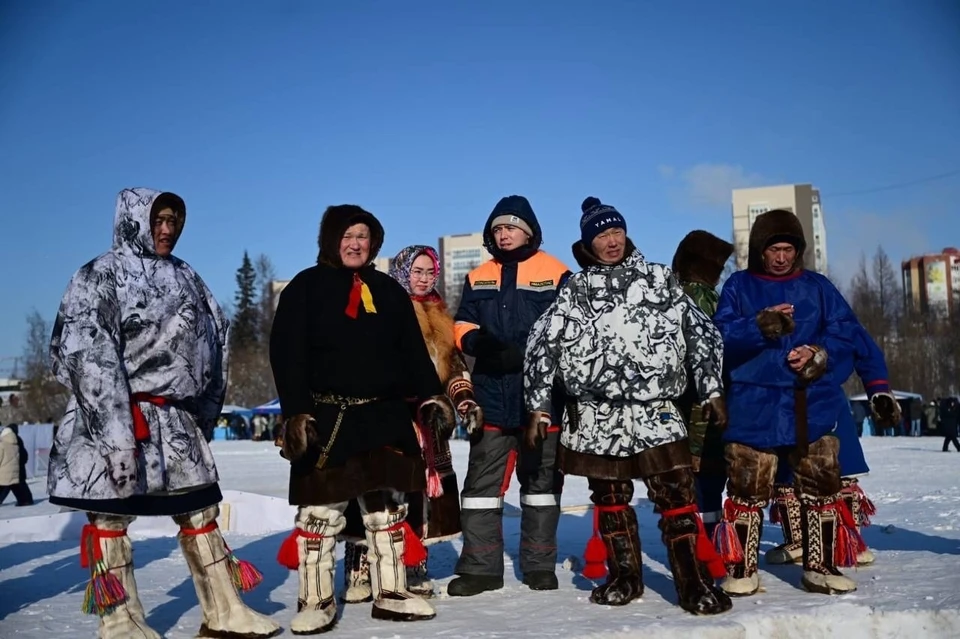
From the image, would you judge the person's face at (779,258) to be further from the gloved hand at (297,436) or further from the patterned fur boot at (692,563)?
the gloved hand at (297,436)

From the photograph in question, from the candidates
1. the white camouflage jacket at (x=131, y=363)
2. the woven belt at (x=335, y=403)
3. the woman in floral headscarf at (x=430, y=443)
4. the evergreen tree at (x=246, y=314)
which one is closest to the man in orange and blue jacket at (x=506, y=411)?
the woman in floral headscarf at (x=430, y=443)

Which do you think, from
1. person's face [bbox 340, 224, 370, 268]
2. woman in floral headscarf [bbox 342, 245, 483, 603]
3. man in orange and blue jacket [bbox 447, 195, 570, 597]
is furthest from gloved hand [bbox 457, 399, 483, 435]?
person's face [bbox 340, 224, 370, 268]

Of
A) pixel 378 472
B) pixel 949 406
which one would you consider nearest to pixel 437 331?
pixel 378 472

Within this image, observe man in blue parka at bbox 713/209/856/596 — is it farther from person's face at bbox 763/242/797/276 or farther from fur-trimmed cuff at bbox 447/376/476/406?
fur-trimmed cuff at bbox 447/376/476/406

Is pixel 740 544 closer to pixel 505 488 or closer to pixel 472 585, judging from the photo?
pixel 505 488

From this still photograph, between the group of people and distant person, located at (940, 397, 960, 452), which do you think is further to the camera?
distant person, located at (940, 397, 960, 452)

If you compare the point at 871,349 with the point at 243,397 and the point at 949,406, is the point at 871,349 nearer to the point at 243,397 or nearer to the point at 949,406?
the point at 949,406

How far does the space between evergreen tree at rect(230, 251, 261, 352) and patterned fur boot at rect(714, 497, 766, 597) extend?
74.8m

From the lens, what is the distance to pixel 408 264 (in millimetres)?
5824

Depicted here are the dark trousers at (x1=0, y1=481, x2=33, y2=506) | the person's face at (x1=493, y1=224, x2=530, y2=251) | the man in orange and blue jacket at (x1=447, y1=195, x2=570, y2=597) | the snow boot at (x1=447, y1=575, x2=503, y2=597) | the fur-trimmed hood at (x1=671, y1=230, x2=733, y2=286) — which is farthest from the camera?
the dark trousers at (x1=0, y1=481, x2=33, y2=506)

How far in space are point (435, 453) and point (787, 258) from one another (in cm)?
239

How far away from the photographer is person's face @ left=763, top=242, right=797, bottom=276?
5312 mm

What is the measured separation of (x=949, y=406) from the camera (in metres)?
21.8

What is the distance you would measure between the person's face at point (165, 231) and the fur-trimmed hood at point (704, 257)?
10.8 feet
